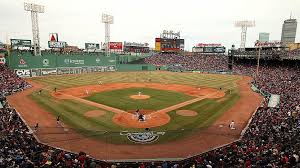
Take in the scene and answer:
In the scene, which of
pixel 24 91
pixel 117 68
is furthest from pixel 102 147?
pixel 117 68

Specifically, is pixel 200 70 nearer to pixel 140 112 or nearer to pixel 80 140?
pixel 140 112

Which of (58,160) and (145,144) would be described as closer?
(58,160)

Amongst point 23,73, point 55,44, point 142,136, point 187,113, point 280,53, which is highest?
point 55,44

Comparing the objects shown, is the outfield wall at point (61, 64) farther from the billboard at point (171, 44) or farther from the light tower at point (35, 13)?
the billboard at point (171, 44)

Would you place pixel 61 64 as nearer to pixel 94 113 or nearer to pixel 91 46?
pixel 91 46

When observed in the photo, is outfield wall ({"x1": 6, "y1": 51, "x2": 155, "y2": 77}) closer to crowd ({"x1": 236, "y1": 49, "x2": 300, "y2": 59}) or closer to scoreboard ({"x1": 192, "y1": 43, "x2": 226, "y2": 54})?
scoreboard ({"x1": 192, "y1": 43, "x2": 226, "y2": 54})

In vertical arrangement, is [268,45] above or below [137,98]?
above

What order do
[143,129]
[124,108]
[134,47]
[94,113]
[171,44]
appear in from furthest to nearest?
[134,47], [171,44], [124,108], [94,113], [143,129]

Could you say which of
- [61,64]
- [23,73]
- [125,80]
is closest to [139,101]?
[125,80]
